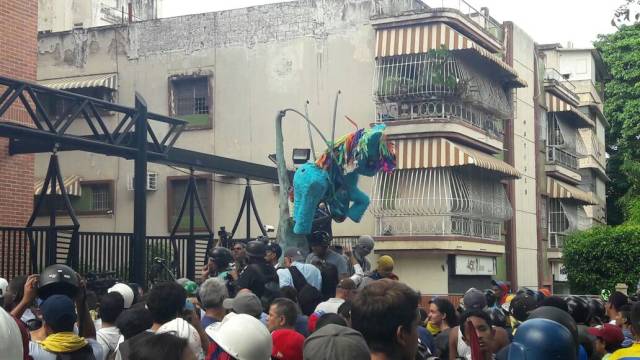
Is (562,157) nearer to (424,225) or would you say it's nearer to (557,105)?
(557,105)

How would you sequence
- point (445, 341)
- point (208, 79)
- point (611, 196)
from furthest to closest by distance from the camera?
point (611, 196) → point (208, 79) → point (445, 341)

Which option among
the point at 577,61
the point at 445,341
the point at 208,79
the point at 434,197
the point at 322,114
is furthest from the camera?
the point at 577,61

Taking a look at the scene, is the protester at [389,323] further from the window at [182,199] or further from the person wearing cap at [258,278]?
the window at [182,199]

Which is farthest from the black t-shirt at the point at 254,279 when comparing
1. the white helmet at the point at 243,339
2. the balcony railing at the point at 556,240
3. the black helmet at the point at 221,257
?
the balcony railing at the point at 556,240

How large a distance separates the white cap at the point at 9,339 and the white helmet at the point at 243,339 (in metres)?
1.40

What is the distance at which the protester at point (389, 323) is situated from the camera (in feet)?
12.7

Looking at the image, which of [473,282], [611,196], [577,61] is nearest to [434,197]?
[473,282]

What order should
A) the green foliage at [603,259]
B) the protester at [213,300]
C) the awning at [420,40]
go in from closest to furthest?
1. the protester at [213,300]
2. the awning at [420,40]
3. the green foliage at [603,259]

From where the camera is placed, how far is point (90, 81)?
94.8 ft

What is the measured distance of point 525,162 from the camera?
32.8 m

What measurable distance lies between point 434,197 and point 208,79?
792cm

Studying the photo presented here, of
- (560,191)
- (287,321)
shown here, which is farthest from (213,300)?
(560,191)

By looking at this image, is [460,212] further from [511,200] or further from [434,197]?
[511,200]

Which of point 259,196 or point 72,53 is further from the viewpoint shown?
point 72,53
